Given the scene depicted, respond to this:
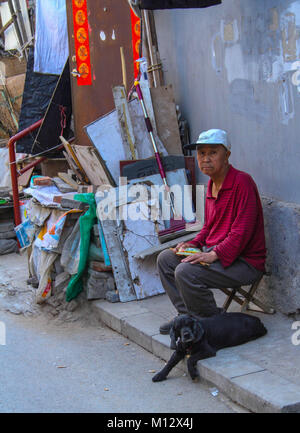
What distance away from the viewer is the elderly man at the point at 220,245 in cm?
423

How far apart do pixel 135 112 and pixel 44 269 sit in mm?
2026

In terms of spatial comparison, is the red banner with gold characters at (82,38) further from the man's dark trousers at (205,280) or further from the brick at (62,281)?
the man's dark trousers at (205,280)

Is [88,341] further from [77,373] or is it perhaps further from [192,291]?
[192,291]

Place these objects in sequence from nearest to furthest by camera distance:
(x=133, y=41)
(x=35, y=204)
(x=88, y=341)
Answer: (x=88, y=341), (x=35, y=204), (x=133, y=41)

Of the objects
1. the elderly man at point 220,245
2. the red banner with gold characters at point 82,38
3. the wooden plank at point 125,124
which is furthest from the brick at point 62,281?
the red banner with gold characters at point 82,38

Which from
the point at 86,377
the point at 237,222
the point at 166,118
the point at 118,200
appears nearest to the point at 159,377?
the point at 86,377

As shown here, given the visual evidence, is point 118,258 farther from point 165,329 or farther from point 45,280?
point 165,329

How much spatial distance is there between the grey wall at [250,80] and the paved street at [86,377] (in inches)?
70.2

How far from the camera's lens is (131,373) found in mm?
4363

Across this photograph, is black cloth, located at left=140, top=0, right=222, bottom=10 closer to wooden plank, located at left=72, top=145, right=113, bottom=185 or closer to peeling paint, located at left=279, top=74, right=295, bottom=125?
peeling paint, located at left=279, top=74, right=295, bottom=125

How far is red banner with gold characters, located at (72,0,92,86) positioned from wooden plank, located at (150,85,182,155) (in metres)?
1.65

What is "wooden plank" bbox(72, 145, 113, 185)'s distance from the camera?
641 cm

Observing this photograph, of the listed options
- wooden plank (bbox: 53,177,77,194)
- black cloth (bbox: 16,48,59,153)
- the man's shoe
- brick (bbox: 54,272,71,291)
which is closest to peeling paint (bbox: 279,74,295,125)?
the man's shoe
